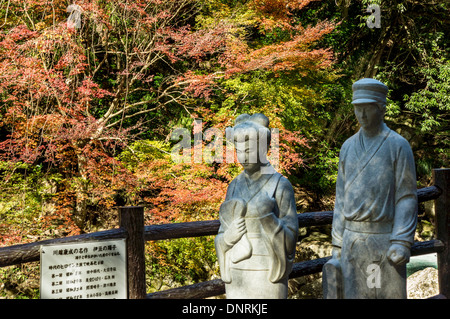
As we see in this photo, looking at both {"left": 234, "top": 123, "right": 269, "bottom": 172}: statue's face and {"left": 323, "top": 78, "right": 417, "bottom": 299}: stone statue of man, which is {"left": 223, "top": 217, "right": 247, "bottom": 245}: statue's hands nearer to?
{"left": 234, "top": 123, "right": 269, "bottom": 172}: statue's face

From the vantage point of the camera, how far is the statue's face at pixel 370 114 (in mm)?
3203

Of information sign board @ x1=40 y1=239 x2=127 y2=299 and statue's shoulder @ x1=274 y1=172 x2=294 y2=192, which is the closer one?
statue's shoulder @ x1=274 y1=172 x2=294 y2=192

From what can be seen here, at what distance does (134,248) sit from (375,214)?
2.11 metres

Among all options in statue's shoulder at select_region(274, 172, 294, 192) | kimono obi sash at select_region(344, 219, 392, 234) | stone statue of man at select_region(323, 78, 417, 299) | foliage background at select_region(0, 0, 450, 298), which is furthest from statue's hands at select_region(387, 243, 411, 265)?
foliage background at select_region(0, 0, 450, 298)

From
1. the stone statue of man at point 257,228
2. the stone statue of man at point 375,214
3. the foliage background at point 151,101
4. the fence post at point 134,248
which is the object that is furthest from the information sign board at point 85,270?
the foliage background at point 151,101

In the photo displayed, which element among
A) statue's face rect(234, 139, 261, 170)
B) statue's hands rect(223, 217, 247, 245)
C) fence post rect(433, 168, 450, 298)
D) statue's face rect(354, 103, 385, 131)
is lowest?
fence post rect(433, 168, 450, 298)

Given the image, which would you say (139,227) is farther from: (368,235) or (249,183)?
(368,235)

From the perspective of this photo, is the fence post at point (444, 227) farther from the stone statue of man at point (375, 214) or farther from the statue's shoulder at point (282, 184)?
the statue's shoulder at point (282, 184)

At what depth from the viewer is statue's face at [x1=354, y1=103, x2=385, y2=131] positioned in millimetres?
3203

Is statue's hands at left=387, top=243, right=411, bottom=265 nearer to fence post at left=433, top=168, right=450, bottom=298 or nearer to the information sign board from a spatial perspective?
the information sign board

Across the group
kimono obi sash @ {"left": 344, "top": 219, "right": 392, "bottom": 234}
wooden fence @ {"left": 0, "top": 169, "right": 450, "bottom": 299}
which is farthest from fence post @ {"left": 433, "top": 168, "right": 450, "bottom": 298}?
kimono obi sash @ {"left": 344, "top": 219, "right": 392, "bottom": 234}

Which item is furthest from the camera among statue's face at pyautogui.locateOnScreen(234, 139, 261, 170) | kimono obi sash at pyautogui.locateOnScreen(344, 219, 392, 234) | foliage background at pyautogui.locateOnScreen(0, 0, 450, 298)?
foliage background at pyautogui.locateOnScreen(0, 0, 450, 298)

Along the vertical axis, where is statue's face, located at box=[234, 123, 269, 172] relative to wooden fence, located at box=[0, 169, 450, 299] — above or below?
above

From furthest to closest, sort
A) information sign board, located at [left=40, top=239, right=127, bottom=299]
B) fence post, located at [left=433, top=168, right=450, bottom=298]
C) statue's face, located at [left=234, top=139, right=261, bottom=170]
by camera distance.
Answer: fence post, located at [left=433, top=168, right=450, bottom=298]
information sign board, located at [left=40, top=239, right=127, bottom=299]
statue's face, located at [left=234, top=139, right=261, bottom=170]
